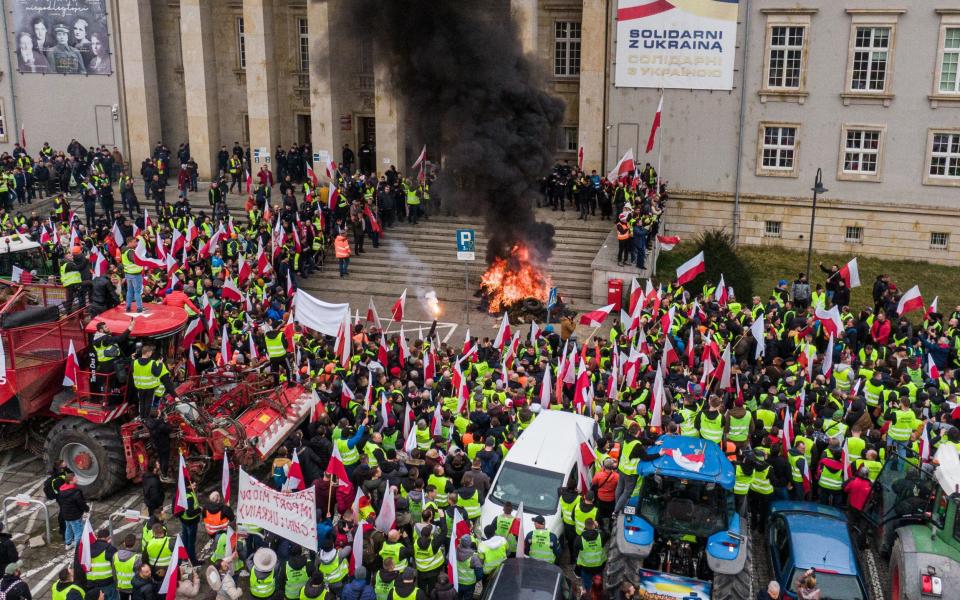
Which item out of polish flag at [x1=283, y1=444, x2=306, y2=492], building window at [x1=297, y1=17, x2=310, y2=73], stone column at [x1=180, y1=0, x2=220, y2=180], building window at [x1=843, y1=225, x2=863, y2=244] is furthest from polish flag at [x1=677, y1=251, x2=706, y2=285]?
stone column at [x1=180, y1=0, x2=220, y2=180]

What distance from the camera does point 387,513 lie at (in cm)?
1176

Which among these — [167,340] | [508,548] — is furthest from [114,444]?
[508,548]

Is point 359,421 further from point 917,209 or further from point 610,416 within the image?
point 917,209

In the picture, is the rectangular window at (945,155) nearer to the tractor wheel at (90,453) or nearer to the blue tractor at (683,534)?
the blue tractor at (683,534)

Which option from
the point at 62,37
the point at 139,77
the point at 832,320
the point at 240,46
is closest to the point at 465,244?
the point at 832,320

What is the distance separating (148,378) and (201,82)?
78.0 feet

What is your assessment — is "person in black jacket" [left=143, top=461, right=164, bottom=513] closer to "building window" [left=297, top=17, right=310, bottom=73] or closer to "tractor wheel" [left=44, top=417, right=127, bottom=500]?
"tractor wheel" [left=44, top=417, right=127, bottom=500]

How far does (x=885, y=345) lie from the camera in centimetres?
1966

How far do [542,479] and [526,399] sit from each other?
285cm

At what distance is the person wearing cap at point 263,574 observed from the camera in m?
10.9

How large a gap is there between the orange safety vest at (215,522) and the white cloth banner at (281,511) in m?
0.83

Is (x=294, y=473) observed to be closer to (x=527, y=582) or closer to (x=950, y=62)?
(x=527, y=582)

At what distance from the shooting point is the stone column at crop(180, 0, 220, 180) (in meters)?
34.4

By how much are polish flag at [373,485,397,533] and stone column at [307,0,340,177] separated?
22679 millimetres
